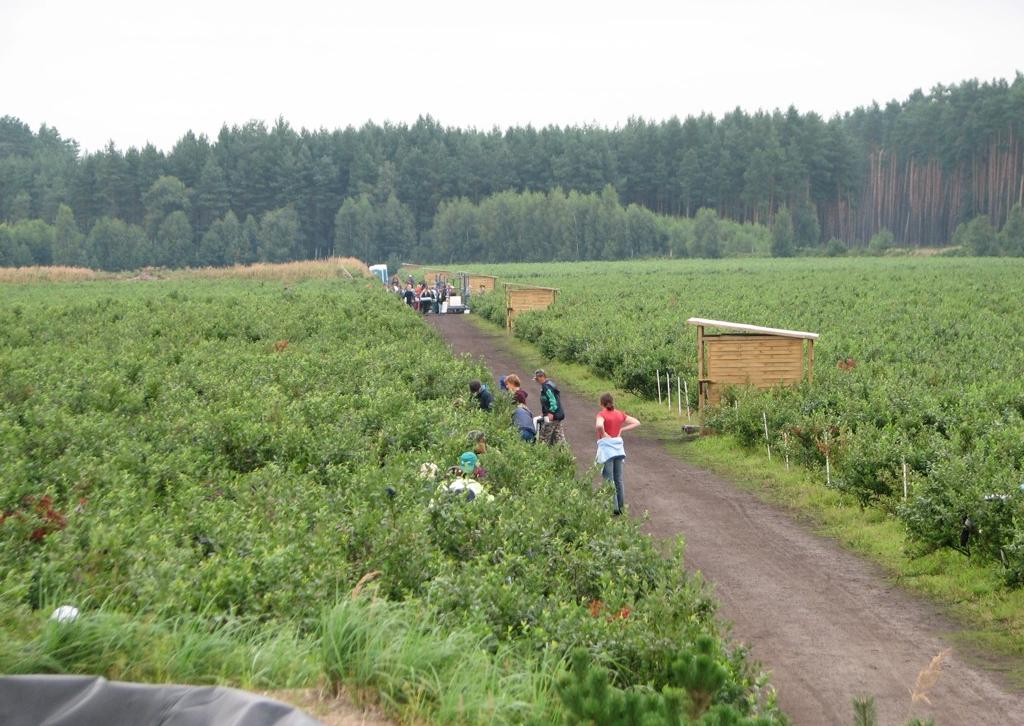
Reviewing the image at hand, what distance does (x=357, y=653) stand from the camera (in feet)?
23.7

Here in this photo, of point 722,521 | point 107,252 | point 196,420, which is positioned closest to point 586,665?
point 722,521

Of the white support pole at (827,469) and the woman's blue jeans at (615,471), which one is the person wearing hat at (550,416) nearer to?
the woman's blue jeans at (615,471)

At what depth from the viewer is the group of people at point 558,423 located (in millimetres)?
15695

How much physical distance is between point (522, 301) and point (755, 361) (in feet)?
82.4

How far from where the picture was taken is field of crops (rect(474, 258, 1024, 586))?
13.4 meters

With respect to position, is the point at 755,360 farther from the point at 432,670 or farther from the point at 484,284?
the point at 484,284

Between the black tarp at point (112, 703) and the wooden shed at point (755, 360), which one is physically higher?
the black tarp at point (112, 703)

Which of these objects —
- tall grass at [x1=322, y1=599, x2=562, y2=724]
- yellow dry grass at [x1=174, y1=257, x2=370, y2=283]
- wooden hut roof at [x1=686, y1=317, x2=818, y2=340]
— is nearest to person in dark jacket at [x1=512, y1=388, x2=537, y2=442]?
wooden hut roof at [x1=686, y1=317, x2=818, y2=340]

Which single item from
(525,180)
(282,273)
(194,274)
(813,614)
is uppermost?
(525,180)

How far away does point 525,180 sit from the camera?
15750 cm

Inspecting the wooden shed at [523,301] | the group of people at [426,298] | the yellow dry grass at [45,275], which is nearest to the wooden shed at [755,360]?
the wooden shed at [523,301]

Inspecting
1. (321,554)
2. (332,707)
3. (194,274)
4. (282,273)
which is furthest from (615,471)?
(194,274)

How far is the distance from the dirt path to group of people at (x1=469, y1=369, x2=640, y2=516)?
2.84ft

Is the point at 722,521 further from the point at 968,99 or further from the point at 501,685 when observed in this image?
the point at 968,99
